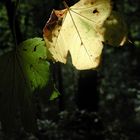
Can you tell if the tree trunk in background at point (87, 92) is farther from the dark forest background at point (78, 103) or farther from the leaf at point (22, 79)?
the leaf at point (22, 79)

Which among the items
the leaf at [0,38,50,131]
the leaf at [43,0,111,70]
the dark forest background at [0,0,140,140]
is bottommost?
the dark forest background at [0,0,140,140]

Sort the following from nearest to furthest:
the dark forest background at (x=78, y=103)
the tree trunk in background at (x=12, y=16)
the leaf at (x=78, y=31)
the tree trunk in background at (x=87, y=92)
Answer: the leaf at (x=78, y=31) → the tree trunk in background at (x=12, y=16) → the dark forest background at (x=78, y=103) → the tree trunk in background at (x=87, y=92)

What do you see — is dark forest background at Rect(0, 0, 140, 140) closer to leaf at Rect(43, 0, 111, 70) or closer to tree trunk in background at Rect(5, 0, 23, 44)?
tree trunk in background at Rect(5, 0, 23, 44)

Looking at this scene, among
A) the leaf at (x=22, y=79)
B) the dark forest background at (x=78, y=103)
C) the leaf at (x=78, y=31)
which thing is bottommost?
the dark forest background at (x=78, y=103)

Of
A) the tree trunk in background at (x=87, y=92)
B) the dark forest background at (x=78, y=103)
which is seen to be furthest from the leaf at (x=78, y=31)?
the tree trunk in background at (x=87, y=92)

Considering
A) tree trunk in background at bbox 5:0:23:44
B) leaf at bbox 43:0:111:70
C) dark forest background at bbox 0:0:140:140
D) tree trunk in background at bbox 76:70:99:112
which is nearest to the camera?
leaf at bbox 43:0:111:70

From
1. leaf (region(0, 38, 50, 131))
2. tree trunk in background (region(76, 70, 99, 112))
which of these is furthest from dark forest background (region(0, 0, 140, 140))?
leaf (region(0, 38, 50, 131))
